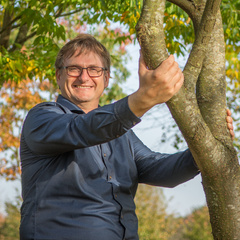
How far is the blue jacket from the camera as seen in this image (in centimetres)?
181

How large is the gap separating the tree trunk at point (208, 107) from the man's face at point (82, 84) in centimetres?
60

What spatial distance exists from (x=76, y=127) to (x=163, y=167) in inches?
41.4

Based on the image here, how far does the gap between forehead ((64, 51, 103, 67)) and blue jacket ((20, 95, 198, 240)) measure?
0.33 m

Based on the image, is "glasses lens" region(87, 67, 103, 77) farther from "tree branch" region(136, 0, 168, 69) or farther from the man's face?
"tree branch" region(136, 0, 168, 69)

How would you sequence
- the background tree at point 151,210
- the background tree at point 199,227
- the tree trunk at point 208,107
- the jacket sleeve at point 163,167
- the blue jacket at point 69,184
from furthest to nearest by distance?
the background tree at point 199,227 < the background tree at point 151,210 < the jacket sleeve at point 163,167 < the tree trunk at point 208,107 < the blue jacket at point 69,184

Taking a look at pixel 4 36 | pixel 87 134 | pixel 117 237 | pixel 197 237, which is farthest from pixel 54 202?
pixel 197 237

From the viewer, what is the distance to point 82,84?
8.22 feet

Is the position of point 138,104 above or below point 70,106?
below

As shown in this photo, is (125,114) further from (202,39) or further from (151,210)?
(151,210)

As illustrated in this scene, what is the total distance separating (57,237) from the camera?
6.46ft

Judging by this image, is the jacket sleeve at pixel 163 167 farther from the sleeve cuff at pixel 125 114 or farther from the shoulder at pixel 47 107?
the sleeve cuff at pixel 125 114

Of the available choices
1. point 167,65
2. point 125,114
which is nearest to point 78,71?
point 125,114

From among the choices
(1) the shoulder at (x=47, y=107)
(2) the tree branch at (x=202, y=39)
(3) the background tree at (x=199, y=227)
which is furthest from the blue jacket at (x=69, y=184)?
(3) the background tree at (x=199, y=227)

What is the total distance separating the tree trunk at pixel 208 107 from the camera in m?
2.00
